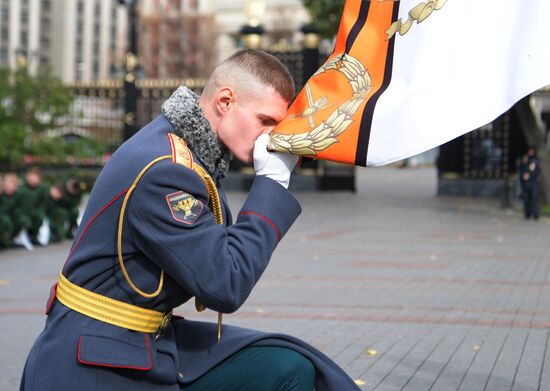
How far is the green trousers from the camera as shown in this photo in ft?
10.1

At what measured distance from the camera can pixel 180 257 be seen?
2.94m

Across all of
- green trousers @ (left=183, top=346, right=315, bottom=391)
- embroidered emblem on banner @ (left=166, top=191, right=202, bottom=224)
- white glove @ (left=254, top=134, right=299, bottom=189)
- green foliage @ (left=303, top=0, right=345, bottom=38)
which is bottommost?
green trousers @ (left=183, top=346, right=315, bottom=391)

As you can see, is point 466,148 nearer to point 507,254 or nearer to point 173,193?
point 507,254

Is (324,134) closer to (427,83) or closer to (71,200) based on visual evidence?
(427,83)

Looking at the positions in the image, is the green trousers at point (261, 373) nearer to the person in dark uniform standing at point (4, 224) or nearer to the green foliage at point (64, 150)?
the person in dark uniform standing at point (4, 224)

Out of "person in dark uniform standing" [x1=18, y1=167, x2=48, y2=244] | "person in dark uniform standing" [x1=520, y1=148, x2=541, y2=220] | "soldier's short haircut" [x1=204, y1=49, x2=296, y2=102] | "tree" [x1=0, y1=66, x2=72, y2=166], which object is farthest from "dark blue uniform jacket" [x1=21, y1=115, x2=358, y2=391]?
"tree" [x1=0, y1=66, x2=72, y2=166]

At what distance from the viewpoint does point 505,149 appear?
28234 millimetres

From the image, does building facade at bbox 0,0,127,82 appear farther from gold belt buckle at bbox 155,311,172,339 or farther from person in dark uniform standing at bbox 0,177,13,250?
gold belt buckle at bbox 155,311,172,339

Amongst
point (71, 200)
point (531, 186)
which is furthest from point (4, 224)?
point (531, 186)

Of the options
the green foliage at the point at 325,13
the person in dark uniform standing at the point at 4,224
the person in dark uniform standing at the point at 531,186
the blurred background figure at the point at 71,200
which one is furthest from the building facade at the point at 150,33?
the person in dark uniform standing at the point at 4,224

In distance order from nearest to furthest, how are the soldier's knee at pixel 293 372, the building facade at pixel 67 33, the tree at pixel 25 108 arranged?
the soldier's knee at pixel 293 372
the tree at pixel 25 108
the building facade at pixel 67 33

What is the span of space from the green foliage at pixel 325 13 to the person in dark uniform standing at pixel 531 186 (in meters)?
11.7

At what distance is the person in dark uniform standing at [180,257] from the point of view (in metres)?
2.96

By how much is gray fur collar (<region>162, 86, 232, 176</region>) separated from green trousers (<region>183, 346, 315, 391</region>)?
2.12 feet
